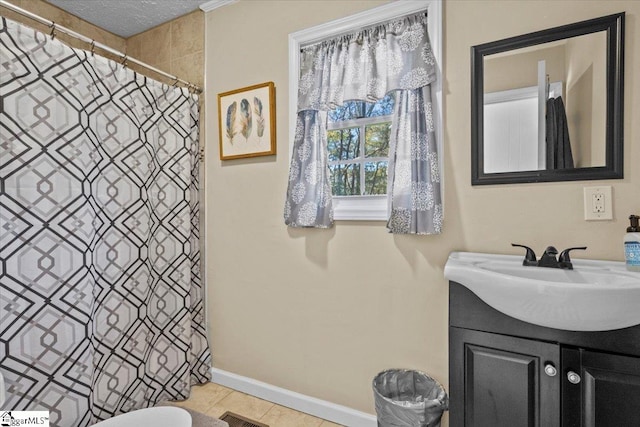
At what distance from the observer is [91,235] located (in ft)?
5.26

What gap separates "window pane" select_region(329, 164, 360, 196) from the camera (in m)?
1.84

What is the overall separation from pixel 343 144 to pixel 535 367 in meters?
1.32

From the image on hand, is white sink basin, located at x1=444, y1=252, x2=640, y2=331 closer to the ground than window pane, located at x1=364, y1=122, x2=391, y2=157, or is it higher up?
closer to the ground

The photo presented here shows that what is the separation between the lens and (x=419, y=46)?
155 cm

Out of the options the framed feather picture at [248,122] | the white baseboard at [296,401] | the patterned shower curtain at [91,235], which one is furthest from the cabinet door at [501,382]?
the patterned shower curtain at [91,235]

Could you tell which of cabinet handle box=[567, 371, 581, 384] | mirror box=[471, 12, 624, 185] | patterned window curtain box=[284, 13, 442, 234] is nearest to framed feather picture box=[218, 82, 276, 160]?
patterned window curtain box=[284, 13, 442, 234]

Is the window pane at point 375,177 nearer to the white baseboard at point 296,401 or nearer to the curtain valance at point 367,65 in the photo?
the curtain valance at point 367,65

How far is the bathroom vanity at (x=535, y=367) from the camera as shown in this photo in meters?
1.06

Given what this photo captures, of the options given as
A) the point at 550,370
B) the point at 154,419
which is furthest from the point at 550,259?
the point at 154,419

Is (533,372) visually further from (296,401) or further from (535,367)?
(296,401)

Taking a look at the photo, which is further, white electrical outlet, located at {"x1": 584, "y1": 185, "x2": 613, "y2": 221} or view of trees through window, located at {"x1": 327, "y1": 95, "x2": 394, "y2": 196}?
view of trees through window, located at {"x1": 327, "y1": 95, "x2": 394, "y2": 196}

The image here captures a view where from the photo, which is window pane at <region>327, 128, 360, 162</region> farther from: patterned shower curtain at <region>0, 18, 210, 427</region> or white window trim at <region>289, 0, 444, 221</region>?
patterned shower curtain at <region>0, 18, 210, 427</region>

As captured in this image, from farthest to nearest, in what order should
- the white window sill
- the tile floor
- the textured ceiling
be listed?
the textured ceiling → the tile floor → the white window sill

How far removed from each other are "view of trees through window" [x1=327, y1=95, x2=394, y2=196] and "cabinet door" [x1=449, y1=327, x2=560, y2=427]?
852 millimetres
